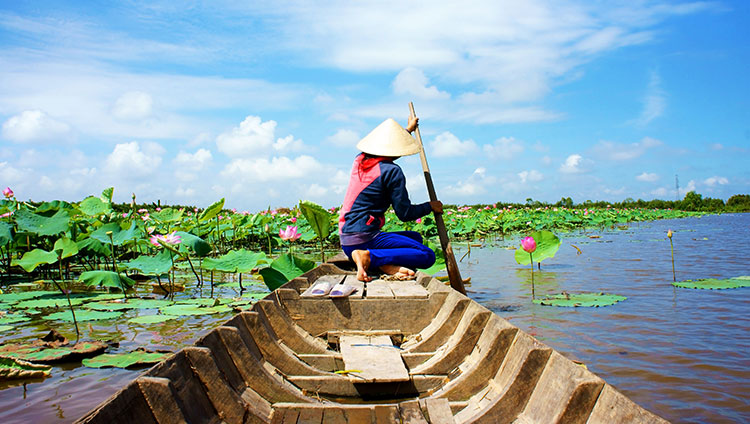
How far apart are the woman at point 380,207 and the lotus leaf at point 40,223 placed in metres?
3.01

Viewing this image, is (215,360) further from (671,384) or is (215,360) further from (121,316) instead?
(121,316)

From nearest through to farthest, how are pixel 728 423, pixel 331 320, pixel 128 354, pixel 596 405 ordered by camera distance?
pixel 596 405, pixel 728 423, pixel 128 354, pixel 331 320

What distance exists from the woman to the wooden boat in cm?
84

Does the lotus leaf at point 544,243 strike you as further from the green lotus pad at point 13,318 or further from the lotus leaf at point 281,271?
the green lotus pad at point 13,318

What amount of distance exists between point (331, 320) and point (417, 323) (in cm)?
53

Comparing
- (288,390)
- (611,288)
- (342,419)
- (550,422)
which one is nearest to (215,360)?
(288,390)

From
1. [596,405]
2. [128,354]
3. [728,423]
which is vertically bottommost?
A: [728,423]

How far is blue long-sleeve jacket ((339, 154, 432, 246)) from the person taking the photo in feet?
12.7

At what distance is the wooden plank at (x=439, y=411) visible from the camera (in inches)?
70.1

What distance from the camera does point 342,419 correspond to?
5.97 ft

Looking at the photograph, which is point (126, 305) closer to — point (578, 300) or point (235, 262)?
point (235, 262)

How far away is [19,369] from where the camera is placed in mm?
2617

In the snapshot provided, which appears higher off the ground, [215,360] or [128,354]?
[215,360]

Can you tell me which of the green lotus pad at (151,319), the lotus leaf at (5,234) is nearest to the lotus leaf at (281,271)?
the green lotus pad at (151,319)
